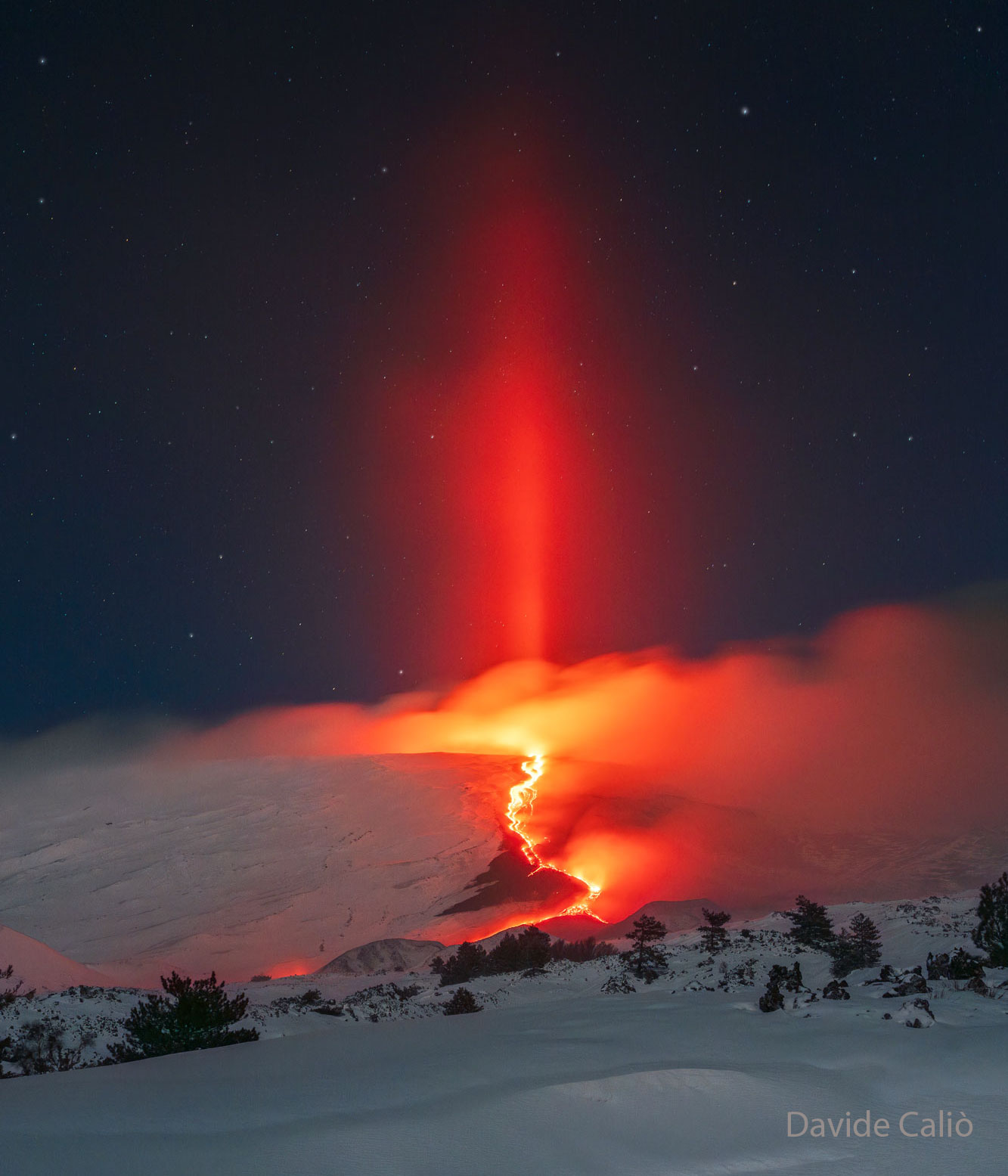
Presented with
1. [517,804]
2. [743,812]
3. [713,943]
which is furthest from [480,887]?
[743,812]

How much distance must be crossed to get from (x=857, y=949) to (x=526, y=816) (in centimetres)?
5949

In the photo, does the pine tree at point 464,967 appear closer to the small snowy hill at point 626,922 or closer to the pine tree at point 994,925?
the pine tree at point 994,925

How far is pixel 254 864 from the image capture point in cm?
6625

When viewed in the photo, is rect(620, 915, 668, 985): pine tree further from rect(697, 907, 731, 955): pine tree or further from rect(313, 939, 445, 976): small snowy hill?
rect(313, 939, 445, 976): small snowy hill

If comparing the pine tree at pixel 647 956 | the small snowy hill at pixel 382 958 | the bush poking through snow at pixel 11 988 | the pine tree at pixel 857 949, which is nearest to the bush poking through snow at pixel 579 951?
the pine tree at pixel 647 956

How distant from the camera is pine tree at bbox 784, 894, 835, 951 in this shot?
24.1 m

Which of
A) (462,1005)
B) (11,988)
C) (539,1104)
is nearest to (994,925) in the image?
(462,1005)

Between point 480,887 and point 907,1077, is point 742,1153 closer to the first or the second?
point 907,1077

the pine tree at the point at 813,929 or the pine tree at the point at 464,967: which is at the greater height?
the pine tree at the point at 813,929

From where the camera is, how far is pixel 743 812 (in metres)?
90.6

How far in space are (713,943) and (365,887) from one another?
40648 mm

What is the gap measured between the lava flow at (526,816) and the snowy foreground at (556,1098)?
153 ft

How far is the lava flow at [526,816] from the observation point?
5443cm

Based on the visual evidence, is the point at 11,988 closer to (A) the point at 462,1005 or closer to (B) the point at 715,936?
(A) the point at 462,1005
